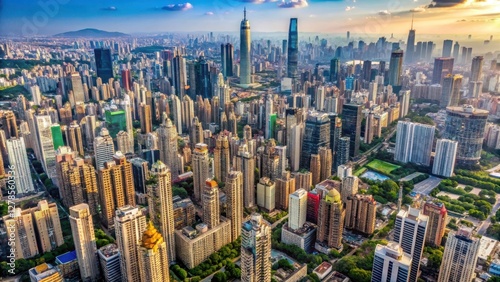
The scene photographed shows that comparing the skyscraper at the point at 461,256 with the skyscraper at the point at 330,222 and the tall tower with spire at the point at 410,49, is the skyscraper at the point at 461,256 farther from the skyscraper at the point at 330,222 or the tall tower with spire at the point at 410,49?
the tall tower with spire at the point at 410,49

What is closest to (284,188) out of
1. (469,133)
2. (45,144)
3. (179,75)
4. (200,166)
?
(200,166)

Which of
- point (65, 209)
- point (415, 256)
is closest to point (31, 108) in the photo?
point (65, 209)

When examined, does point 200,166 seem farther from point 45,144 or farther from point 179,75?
point 179,75

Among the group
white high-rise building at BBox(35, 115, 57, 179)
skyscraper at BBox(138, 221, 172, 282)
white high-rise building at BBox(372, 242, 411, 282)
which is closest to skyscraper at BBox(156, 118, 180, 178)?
white high-rise building at BBox(35, 115, 57, 179)

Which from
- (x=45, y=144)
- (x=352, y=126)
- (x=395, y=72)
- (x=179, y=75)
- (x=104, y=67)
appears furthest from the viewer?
(x=395, y=72)

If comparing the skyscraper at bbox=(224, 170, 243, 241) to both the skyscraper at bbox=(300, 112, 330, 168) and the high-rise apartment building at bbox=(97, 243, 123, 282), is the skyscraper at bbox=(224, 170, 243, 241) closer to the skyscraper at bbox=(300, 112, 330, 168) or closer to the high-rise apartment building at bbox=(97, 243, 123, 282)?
the high-rise apartment building at bbox=(97, 243, 123, 282)

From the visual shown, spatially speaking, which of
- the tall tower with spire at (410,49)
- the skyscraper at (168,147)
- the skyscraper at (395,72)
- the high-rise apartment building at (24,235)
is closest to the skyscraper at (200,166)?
the skyscraper at (168,147)

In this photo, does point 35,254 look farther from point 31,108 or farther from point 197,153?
point 31,108
